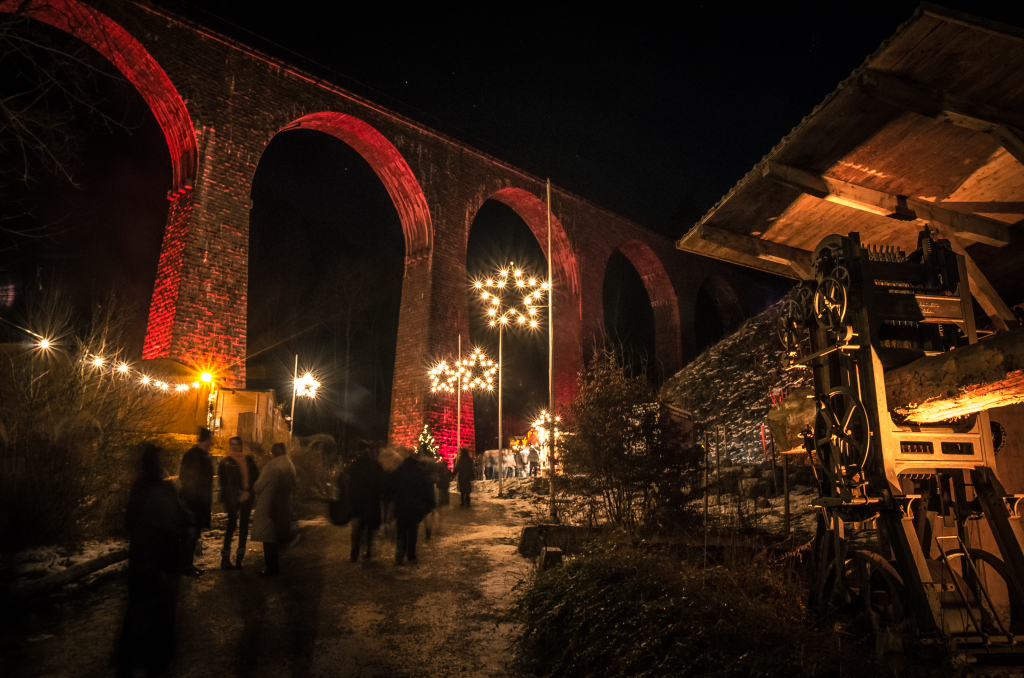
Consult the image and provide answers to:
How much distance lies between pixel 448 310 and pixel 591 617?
17.0 m

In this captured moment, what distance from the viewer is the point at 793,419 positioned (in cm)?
515

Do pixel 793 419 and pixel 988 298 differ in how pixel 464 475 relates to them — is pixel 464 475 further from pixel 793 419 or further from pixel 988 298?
pixel 988 298

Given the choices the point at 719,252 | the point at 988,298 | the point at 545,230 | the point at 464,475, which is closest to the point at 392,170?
the point at 545,230

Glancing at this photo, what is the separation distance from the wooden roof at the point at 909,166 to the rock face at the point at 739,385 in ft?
29.1

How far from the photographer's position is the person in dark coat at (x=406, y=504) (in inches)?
297

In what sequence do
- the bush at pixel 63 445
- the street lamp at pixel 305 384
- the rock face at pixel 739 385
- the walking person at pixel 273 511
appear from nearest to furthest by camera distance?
1. the walking person at pixel 273 511
2. the bush at pixel 63 445
3. the rock face at pixel 739 385
4. the street lamp at pixel 305 384

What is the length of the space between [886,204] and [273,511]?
265 inches

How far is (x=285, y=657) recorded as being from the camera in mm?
4605

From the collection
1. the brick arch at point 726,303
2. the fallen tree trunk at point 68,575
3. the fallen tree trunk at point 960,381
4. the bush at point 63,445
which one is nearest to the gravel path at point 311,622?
the fallen tree trunk at point 68,575

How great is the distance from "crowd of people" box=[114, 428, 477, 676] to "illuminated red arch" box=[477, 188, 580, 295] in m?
18.0

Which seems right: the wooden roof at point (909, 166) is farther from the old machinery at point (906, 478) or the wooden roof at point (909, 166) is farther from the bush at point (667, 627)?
the bush at point (667, 627)

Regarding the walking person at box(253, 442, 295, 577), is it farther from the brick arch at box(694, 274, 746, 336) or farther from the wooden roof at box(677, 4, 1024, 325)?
the brick arch at box(694, 274, 746, 336)

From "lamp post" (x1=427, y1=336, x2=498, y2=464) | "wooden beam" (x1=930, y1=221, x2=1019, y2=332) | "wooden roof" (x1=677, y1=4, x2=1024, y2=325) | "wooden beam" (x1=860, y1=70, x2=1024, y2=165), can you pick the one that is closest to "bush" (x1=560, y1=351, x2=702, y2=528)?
"wooden roof" (x1=677, y1=4, x2=1024, y2=325)

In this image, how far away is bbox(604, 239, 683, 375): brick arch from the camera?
3009 centimetres
